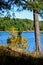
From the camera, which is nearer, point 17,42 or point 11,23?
point 11,23

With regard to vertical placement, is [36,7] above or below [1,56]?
above

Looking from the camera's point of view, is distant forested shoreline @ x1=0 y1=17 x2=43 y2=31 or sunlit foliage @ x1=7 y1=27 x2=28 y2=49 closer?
distant forested shoreline @ x1=0 y1=17 x2=43 y2=31

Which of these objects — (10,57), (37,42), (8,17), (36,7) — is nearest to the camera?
(10,57)

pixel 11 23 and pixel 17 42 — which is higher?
pixel 11 23

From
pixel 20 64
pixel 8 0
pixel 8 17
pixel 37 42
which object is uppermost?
pixel 8 0

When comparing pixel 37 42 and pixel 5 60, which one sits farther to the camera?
pixel 37 42

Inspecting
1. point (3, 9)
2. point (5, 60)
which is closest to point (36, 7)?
point (3, 9)

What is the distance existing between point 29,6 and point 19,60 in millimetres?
5521

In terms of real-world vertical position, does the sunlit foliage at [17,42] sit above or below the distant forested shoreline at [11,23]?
below

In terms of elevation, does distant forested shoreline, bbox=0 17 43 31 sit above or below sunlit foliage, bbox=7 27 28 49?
above

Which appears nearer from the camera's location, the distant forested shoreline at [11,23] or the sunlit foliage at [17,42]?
the distant forested shoreline at [11,23]

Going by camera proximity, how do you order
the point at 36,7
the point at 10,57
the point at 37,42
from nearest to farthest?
the point at 10,57 < the point at 36,7 < the point at 37,42

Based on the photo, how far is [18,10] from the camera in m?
10.9

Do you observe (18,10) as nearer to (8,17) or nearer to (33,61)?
(8,17)
